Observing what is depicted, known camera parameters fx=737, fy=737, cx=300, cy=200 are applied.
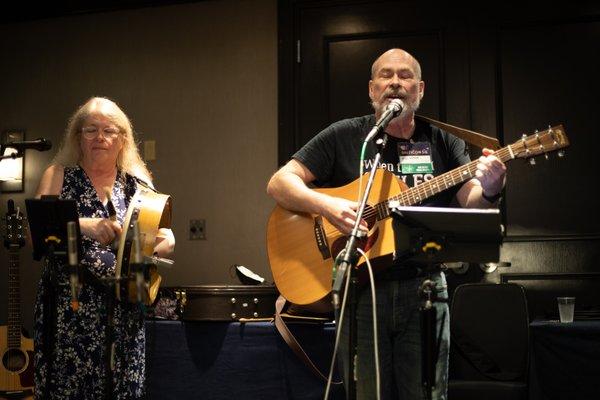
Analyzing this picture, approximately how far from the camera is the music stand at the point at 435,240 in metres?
2.27

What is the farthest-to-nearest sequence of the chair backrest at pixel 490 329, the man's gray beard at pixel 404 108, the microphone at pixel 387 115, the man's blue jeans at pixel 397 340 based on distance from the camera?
the chair backrest at pixel 490 329, the man's gray beard at pixel 404 108, the man's blue jeans at pixel 397 340, the microphone at pixel 387 115

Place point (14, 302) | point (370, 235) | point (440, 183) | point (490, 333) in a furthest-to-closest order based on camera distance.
A: 1. point (14, 302)
2. point (490, 333)
3. point (370, 235)
4. point (440, 183)

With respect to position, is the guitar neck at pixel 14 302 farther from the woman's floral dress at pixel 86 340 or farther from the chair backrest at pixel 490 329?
the chair backrest at pixel 490 329

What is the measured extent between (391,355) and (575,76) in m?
2.70

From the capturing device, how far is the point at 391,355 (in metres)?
2.71

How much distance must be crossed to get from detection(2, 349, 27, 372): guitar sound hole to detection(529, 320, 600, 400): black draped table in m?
3.22

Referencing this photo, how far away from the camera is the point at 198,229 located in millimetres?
5191

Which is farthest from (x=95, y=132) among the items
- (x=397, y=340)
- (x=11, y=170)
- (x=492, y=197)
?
(x=11, y=170)

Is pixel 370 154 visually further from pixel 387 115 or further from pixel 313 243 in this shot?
pixel 313 243

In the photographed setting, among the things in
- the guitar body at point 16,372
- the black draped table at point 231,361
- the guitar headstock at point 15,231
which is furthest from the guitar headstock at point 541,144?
the guitar body at point 16,372

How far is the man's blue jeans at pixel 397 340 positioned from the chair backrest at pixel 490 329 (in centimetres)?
128

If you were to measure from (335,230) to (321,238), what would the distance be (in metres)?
0.07

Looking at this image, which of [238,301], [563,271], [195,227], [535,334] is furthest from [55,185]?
[563,271]

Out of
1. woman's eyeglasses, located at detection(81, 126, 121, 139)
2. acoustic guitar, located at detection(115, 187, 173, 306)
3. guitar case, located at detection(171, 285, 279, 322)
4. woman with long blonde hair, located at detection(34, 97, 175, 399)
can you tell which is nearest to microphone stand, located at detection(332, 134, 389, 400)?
acoustic guitar, located at detection(115, 187, 173, 306)
